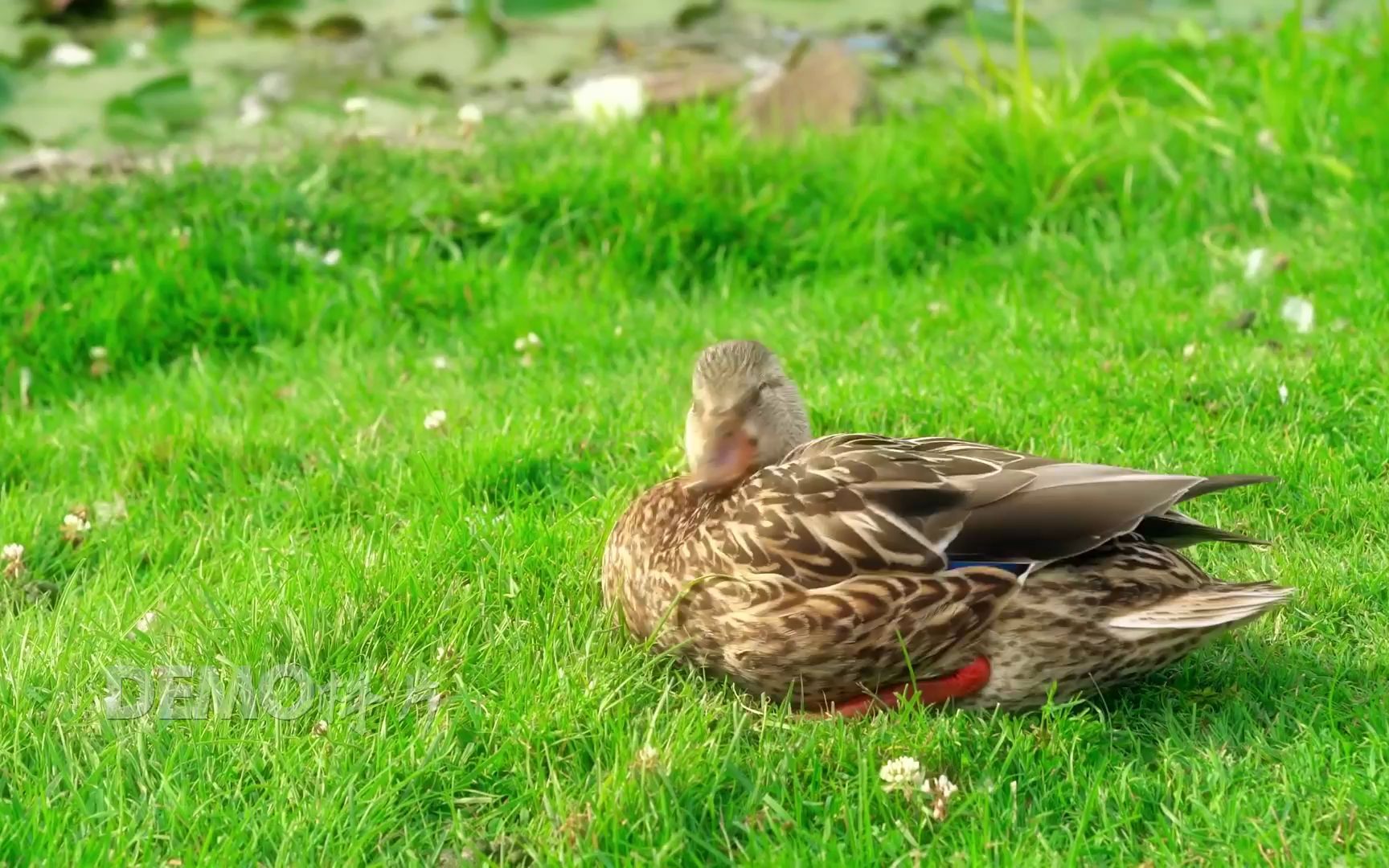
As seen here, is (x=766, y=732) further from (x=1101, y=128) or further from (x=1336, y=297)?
(x=1101, y=128)

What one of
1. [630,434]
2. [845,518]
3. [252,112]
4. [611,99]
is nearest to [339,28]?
[252,112]

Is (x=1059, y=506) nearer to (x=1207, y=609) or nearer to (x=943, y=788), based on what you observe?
(x=1207, y=609)

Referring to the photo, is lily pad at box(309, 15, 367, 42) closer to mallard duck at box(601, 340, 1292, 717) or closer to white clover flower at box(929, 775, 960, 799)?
mallard duck at box(601, 340, 1292, 717)

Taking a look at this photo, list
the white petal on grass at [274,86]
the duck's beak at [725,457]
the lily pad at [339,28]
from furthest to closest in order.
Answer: the lily pad at [339,28]
the white petal on grass at [274,86]
the duck's beak at [725,457]

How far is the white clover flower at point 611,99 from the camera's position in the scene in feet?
23.5

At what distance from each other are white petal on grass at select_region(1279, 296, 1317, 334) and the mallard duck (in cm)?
192

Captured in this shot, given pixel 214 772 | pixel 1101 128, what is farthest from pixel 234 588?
pixel 1101 128

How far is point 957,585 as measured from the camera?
2926 mm

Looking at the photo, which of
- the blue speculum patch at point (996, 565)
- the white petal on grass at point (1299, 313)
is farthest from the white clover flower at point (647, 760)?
the white petal on grass at point (1299, 313)

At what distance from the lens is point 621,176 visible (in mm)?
5980

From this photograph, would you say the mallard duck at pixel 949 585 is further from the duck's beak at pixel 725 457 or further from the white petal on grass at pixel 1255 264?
the white petal on grass at pixel 1255 264

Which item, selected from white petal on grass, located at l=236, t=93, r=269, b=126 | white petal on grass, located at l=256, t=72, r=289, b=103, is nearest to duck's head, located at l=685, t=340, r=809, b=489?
white petal on grass, located at l=236, t=93, r=269, b=126

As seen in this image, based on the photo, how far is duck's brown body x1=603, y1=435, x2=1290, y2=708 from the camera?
293 cm

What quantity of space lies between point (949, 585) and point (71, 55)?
6940 mm
